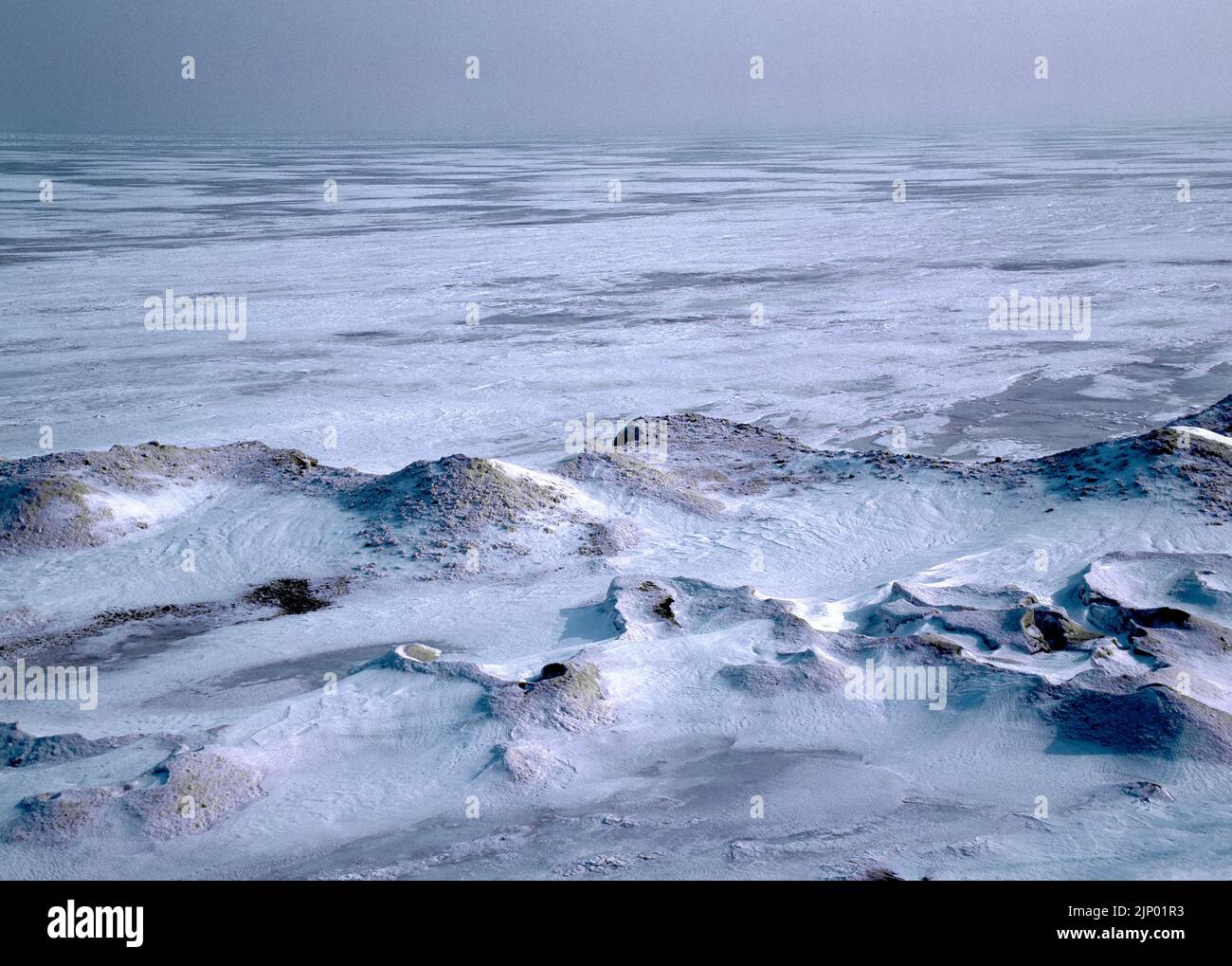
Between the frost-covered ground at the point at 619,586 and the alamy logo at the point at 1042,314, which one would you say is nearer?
the frost-covered ground at the point at 619,586

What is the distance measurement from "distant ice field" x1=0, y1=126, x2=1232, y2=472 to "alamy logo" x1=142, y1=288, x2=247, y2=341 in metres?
0.26

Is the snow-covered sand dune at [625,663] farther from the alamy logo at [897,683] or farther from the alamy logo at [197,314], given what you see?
the alamy logo at [197,314]

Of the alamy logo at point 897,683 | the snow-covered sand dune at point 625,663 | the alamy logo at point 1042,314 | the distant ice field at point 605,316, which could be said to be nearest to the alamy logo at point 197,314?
the distant ice field at point 605,316

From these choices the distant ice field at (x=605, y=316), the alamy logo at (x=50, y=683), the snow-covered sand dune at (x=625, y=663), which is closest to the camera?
the snow-covered sand dune at (x=625, y=663)

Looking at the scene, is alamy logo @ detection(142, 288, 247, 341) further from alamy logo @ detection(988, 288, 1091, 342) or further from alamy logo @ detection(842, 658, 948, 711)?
alamy logo @ detection(842, 658, 948, 711)

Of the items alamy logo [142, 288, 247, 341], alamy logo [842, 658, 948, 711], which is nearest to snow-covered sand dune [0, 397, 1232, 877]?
alamy logo [842, 658, 948, 711]

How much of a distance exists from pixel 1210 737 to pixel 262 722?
4.22 m

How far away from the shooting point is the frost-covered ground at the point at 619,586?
4.38 meters

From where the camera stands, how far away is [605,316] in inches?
578

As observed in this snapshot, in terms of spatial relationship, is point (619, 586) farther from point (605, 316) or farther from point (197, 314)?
point (197, 314)

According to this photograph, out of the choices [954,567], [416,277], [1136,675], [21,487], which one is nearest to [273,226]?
[416,277]

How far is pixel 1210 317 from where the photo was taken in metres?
13.9

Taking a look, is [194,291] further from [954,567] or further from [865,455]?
[954,567]

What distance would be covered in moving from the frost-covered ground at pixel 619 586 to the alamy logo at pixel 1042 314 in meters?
0.30
